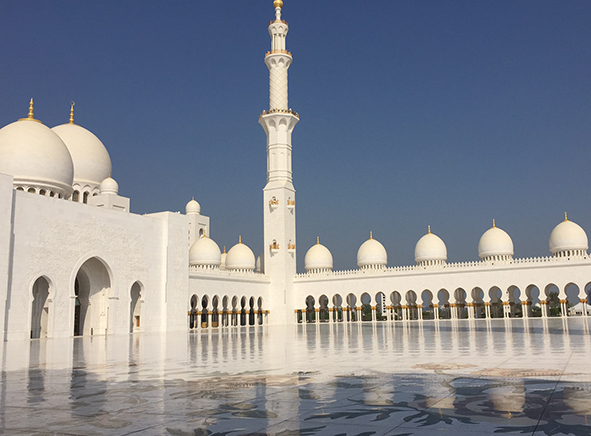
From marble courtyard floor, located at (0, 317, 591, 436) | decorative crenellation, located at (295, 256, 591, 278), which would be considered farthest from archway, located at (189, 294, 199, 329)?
marble courtyard floor, located at (0, 317, 591, 436)

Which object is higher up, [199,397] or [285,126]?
[285,126]

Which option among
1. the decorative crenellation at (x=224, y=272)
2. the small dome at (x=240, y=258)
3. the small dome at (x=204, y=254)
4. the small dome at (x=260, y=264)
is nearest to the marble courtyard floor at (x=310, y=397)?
the decorative crenellation at (x=224, y=272)

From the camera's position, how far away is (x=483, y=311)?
36.8m

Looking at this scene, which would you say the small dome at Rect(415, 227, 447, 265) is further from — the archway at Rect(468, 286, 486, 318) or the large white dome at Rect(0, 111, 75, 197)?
the large white dome at Rect(0, 111, 75, 197)

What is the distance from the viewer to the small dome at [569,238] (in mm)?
33594

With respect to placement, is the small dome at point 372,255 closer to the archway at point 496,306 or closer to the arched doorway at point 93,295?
the archway at point 496,306

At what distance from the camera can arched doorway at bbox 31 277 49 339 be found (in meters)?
20.9

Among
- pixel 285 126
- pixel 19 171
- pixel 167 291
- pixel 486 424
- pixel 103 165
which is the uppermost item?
pixel 285 126

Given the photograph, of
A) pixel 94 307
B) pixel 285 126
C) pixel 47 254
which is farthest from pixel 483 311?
pixel 47 254

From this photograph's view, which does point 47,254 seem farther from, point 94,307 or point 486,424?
point 486,424

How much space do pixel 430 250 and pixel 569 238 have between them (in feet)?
27.0

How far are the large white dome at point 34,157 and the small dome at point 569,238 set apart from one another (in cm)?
2770

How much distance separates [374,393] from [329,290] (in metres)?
33.9

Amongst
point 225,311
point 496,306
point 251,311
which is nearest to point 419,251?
point 496,306
